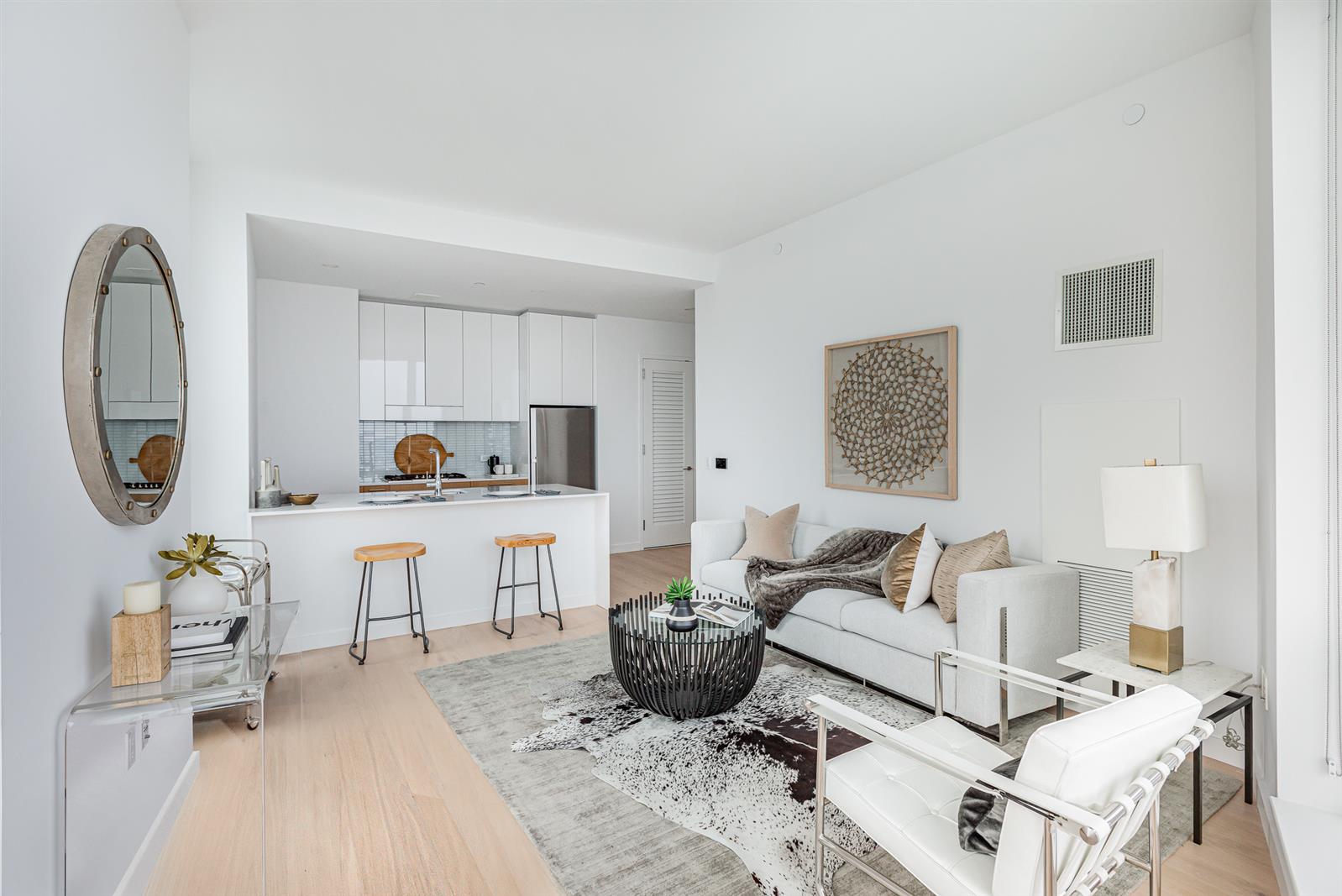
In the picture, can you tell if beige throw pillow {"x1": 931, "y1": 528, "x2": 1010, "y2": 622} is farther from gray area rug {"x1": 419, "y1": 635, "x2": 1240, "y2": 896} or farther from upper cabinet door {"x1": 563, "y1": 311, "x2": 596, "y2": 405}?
upper cabinet door {"x1": 563, "y1": 311, "x2": 596, "y2": 405}

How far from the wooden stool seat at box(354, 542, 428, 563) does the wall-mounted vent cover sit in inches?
145

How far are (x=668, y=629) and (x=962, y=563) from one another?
143 centimetres

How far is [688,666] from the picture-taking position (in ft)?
9.45

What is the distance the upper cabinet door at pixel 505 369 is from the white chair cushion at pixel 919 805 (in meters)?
5.83

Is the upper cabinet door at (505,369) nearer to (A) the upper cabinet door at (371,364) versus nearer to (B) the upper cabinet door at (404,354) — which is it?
(B) the upper cabinet door at (404,354)

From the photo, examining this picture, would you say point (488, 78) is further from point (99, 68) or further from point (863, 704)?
point (863, 704)

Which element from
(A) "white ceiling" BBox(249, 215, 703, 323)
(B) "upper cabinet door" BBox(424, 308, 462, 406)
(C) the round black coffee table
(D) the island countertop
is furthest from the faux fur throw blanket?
(B) "upper cabinet door" BBox(424, 308, 462, 406)

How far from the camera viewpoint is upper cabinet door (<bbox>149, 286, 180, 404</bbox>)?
6.50 feet

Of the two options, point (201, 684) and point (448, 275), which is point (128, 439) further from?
point (448, 275)

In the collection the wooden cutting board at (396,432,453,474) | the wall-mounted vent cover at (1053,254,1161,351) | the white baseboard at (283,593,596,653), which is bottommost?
the white baseboard at (283,593,596,653)

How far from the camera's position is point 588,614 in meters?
4.93

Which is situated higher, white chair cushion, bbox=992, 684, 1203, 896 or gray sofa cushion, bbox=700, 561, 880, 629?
white chair cushion, bbox=992, 684, 1203, 896

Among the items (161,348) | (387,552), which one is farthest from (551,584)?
(161,348)

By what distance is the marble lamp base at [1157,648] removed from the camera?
2.43 m
